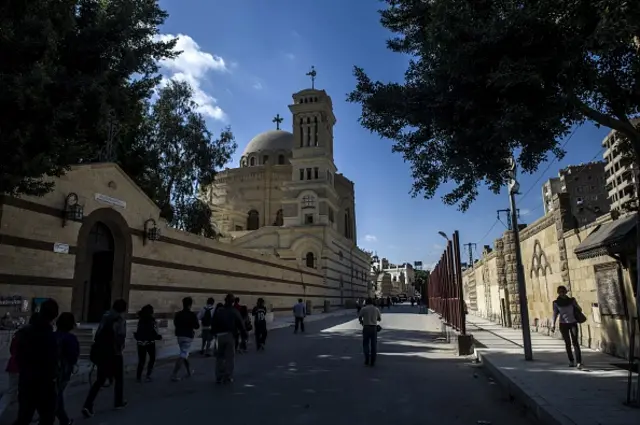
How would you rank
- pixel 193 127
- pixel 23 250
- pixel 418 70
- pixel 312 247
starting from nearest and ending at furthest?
pixel 418 70 < pixel 23 250 < pixel 193 127 < pixel 312 247

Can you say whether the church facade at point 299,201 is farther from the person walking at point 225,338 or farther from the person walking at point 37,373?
the person walking at point 37,373

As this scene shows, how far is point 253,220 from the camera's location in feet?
176

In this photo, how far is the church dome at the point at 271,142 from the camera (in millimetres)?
57750

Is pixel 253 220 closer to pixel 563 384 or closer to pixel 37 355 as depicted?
pixel 563 384

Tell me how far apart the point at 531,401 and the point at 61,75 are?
28.1 feet

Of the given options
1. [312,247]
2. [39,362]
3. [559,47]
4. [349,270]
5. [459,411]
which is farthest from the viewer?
[349,270]

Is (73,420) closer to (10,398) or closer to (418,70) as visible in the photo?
(10,398)

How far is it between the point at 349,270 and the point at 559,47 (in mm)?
47411

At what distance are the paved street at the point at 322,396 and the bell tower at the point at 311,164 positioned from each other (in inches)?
1304

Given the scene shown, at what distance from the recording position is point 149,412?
→ 5.97 m

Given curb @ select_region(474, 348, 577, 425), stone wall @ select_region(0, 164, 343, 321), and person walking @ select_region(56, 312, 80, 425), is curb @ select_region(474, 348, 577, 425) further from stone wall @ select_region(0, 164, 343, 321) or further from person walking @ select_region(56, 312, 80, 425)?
stone wall @ select_region(0, 164, 343, 321)

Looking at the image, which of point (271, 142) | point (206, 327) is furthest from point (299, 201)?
point (206, 327)

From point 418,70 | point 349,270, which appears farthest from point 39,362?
point 349,270

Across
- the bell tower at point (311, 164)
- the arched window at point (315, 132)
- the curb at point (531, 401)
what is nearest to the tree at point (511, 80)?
the curb at point (531, 401)
